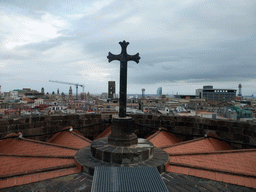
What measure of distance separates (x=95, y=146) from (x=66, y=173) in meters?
0.98

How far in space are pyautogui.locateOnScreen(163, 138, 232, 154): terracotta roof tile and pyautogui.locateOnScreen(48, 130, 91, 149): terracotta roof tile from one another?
271 cm

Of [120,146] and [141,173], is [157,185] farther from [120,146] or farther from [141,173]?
[120,146]

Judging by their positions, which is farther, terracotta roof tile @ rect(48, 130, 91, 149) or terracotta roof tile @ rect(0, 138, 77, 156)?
terracotta roof tile @ rect(48, 130, 91, 149)

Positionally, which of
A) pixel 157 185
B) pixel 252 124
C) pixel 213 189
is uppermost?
pixel 252 124

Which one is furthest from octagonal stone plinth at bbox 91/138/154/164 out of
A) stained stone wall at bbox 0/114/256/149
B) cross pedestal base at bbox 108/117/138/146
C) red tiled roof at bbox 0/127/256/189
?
stained stone wall at bbox 0/114/256/149

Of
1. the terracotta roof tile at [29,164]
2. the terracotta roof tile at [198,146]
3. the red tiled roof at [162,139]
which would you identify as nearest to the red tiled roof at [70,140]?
the terracotta roof tile at [29,164]

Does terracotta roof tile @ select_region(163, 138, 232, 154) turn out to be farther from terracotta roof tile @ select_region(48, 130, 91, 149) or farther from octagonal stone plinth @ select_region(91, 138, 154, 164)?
terracotta roof tile @ select_region(48, 130, 91, 149)

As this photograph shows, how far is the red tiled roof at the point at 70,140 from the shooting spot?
20.6 ft

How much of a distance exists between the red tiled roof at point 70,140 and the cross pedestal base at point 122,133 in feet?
5.25

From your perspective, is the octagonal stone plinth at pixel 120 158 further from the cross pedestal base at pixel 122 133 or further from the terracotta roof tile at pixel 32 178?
the terracotta roof tile at pixel 32 178

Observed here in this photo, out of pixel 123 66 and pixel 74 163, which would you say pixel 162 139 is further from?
pixel 74 163

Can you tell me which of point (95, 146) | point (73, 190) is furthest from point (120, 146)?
point (73, 190)

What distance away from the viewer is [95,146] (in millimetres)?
4824

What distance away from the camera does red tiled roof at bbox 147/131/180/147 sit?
257 inches
